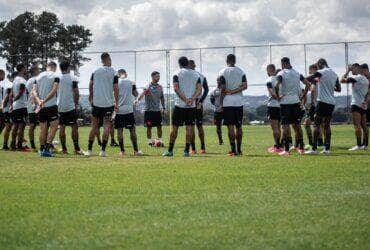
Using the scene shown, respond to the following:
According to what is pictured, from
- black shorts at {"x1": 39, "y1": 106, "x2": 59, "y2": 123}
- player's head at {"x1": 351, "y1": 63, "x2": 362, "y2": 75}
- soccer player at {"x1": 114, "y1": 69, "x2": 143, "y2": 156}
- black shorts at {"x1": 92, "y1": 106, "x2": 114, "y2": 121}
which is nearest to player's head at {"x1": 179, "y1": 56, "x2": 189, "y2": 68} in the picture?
black shorts at {"x1": 92, "y1": 106, "x2": 114, "y2": 121}

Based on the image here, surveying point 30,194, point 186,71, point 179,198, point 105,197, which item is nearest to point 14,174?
point 30,194

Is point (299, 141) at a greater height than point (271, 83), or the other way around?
point (271, 83)

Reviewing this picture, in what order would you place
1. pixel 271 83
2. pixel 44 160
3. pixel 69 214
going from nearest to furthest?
pixel 69 214 → pixel 44 160 → pixel 271 83

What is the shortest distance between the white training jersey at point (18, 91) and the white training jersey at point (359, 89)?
8924mm

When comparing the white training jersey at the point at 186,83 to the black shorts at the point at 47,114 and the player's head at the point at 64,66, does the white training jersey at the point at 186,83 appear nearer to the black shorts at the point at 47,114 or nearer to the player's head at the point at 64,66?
the player's head at the point at 64,66

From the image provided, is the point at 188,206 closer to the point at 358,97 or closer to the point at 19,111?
the point at 358,97

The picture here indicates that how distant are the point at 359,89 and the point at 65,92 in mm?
7582

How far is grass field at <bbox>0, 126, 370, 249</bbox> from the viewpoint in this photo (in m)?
5.20

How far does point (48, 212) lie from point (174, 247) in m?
2.15

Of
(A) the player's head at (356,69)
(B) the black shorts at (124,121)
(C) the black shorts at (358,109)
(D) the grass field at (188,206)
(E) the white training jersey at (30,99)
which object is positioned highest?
(A) the player's head at (356,69)

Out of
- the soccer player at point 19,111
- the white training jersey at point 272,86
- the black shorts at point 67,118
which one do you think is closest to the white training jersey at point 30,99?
the soccer player at point 19,111

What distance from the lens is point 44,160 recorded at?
13.4 metres

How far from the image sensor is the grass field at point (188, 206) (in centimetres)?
520

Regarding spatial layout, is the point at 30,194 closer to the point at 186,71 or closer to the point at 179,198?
the point at 179,198
